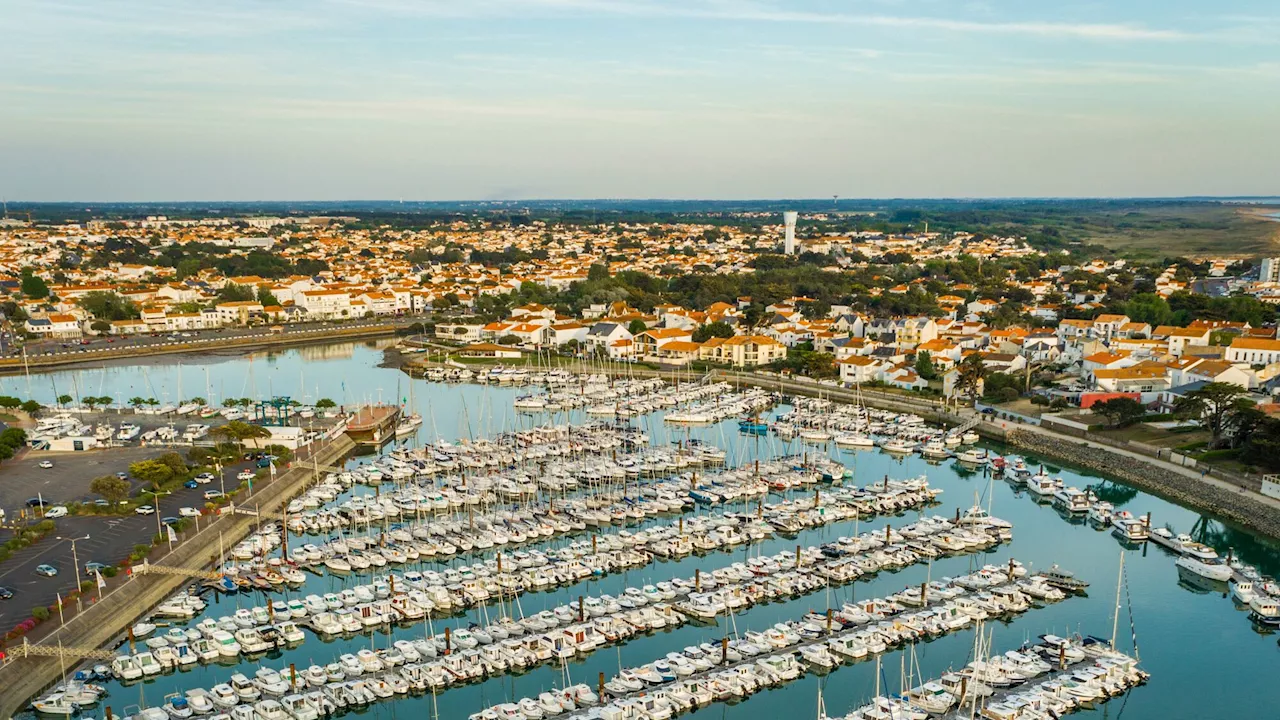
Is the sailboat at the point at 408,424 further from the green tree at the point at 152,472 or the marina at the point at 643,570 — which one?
the green tree at the point at 152,472

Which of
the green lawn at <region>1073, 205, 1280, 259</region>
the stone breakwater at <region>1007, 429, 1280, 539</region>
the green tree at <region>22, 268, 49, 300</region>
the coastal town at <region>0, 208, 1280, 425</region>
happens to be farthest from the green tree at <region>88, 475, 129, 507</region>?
the green lawn at <region>1073, 205, 1280, 259</region>

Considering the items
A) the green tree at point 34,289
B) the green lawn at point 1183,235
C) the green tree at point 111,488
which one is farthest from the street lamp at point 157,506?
the green lawn at point 1183,235

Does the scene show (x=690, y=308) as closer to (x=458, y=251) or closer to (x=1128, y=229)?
(x=458, y=251)

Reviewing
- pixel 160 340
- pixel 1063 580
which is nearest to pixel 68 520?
pixel 1063 580

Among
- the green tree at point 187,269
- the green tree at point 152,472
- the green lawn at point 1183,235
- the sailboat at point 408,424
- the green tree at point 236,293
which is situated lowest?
the sailboat at point 408,424

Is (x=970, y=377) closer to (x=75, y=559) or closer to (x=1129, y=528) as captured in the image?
(x=1129, y=528)

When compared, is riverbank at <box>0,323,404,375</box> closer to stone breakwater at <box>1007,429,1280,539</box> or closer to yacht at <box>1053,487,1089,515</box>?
stone breakwater at <box>1007,429,1280,539</box>
